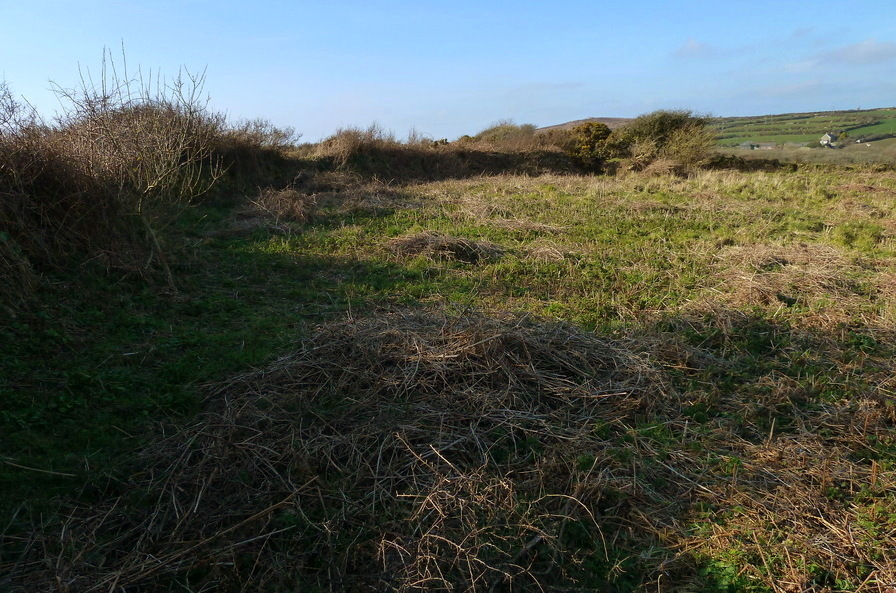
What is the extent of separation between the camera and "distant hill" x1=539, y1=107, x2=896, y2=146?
4139cm

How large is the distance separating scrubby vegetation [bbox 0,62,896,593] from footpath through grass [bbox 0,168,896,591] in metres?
0.02

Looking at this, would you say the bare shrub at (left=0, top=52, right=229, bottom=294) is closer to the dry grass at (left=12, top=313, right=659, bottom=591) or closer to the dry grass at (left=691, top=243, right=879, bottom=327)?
the dry grass at (left=12, top=313, right=659, bottom=591)

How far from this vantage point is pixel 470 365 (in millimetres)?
4031

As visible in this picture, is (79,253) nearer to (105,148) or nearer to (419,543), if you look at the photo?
(105,148)

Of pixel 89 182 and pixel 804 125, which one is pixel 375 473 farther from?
pixel 804 125

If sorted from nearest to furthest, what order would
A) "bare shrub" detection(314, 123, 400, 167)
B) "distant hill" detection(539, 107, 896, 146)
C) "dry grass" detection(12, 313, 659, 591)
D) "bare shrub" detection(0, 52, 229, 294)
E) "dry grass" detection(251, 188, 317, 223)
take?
"dry grass" detection(12, 313, 659, 591)
"bare shrub" detection(0, 52, 229, 294)
"dry grass" detection(251, 188, 317, 223)
"bare shrub" detection(314, 123, 400, 167)
"distant hill" detection(539, 107, 896, 146)

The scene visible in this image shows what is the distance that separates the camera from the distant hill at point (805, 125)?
4139 cm

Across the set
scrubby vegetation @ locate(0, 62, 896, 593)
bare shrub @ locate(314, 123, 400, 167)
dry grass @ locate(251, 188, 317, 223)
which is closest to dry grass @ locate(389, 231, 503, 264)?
scrubby vegetation @ locate(0, 62, 896, 593)

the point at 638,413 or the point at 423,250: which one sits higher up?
the point at 423,250

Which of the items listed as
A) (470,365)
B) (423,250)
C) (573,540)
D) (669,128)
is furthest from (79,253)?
(669,128)

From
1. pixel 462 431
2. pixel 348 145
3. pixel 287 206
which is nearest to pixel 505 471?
pixel 462 431

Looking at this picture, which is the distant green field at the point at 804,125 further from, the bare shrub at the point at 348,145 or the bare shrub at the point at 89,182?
the bare shrub at the point at 89,182

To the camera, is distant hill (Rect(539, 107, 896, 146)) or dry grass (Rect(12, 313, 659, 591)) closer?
dry grass (Rect(12, 313, 659, 591))

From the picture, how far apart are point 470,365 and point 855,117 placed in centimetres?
7028
